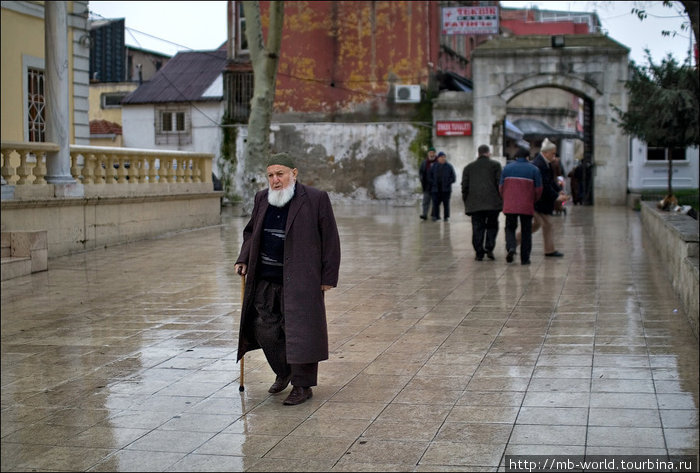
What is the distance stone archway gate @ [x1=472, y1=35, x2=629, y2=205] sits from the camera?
31547mm

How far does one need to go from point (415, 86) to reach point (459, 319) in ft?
81.1

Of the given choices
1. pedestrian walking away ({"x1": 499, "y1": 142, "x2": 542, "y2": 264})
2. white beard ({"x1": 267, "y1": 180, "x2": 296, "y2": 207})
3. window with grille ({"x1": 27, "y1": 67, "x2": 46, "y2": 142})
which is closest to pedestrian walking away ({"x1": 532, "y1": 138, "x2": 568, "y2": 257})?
pedestrian walking away ({"x1": 499, "y1": 142, "x2": 542, "y2": 264})

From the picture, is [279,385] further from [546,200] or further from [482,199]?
[546,200]

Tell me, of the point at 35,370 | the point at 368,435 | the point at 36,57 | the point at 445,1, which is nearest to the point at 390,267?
the point at 35,370

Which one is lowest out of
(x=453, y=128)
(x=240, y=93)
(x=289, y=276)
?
(x=289, y=276)

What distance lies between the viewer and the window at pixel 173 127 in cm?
4041

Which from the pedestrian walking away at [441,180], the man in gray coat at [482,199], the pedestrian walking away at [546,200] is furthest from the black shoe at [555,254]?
the pedestrian walking away at [441,180]

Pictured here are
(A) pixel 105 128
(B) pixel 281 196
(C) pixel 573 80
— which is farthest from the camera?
(A) pixel 105 128

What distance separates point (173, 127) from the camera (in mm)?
41344

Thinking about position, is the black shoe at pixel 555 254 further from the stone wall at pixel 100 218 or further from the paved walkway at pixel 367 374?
the stone wall at pixel 100 218

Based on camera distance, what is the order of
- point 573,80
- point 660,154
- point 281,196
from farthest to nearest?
point 573,80, point 660,154, point 281,196

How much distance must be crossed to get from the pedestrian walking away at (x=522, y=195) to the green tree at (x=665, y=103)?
695 centimetres

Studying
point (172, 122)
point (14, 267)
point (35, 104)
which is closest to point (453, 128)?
point (172, 122)

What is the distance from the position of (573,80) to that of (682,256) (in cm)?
2298
